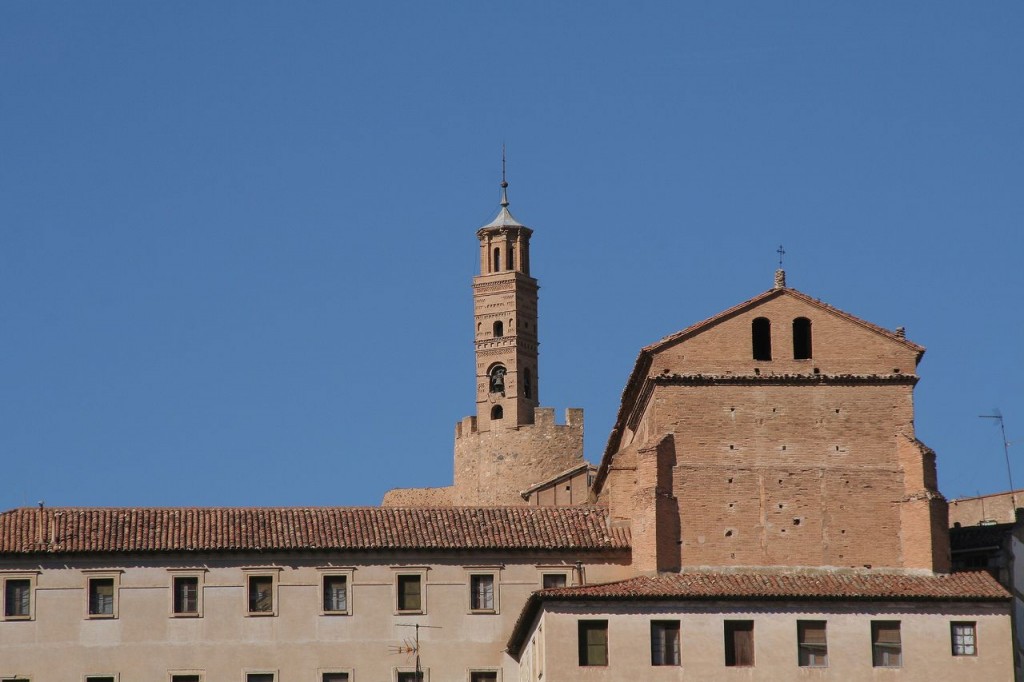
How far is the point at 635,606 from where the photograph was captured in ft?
191

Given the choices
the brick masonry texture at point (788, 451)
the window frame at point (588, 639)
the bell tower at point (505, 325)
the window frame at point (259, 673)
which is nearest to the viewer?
the window frame at point (588, 639)

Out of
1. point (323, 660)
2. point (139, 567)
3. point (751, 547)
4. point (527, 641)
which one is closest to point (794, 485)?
point (751, 547)

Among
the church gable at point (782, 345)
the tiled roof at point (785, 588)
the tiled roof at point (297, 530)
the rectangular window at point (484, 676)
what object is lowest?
the rectangular window at point (484, 676)

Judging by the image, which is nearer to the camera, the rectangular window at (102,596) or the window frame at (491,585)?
the rectangular window at (102,596)

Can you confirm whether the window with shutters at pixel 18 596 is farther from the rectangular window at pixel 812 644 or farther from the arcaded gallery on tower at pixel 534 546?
the rectangular window at pixel 812 644

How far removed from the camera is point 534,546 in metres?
62.6

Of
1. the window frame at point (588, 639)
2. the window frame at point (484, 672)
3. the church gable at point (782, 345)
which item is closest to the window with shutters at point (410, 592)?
the window frame at point (484, 672)

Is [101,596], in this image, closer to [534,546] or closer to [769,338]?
[534,546]

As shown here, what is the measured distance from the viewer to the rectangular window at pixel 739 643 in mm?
57875

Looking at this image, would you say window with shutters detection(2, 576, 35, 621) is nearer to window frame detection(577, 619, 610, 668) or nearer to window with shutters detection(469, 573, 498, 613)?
window with shutters detection(469, 573, 498, 613)

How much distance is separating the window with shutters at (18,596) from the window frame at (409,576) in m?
8.92

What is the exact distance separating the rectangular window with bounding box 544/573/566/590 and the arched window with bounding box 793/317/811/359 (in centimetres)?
802

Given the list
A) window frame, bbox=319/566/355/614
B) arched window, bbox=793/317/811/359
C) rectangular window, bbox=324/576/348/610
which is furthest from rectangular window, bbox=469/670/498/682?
arched window, bbox=793/317/811/359

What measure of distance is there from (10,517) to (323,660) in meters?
8.74
